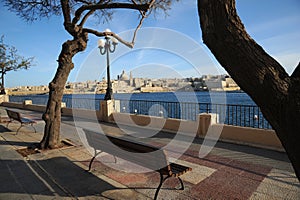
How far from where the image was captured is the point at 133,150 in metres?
3.97

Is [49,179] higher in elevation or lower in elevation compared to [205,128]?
lower

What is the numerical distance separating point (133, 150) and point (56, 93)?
3.54m

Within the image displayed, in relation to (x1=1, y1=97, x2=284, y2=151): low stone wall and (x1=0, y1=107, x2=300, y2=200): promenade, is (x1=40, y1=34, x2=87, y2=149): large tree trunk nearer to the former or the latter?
(x1=0, y1=107, x2=300, y2=200): promenade

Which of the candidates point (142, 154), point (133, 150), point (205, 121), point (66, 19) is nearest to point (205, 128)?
point (205, 121)

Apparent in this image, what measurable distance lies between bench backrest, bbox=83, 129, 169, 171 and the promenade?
0.52 m

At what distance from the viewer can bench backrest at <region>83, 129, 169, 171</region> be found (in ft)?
11.2

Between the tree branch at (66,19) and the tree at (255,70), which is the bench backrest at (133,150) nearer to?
the tree at (255,70)

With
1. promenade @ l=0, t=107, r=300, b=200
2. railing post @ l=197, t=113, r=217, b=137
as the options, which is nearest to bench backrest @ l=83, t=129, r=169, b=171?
promenade @ l=0, t=107, r=300, b=200

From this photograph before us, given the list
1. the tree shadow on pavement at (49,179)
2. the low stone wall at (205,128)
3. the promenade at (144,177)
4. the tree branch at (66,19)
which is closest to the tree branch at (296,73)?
the promenade at (144,177)

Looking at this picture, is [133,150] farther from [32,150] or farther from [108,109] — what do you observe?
[108,109]

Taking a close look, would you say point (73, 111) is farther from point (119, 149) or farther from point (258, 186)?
point (258, 186)

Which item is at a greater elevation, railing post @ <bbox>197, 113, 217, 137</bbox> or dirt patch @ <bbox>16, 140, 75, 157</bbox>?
railing post @ <bbox>197, 113, 217, 137</bbox>

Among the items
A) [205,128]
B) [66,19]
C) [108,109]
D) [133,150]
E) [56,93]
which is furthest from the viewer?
[108,109]

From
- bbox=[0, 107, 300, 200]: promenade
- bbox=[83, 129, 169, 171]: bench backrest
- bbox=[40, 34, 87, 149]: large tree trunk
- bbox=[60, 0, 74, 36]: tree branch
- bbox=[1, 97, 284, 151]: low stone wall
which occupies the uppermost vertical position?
bbox=[60, 0, 74, 36]: tree branch
